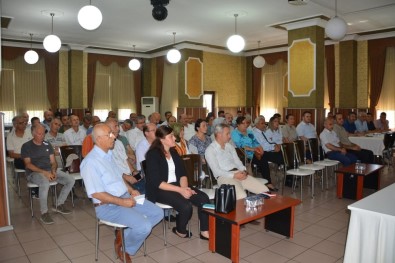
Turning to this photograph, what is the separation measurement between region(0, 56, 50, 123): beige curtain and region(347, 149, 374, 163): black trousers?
844 cm

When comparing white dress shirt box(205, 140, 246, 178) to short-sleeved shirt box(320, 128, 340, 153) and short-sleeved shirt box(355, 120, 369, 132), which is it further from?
short-sleeved shirt box(355, 120, 369, 132)

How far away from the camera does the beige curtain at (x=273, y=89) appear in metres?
10.9

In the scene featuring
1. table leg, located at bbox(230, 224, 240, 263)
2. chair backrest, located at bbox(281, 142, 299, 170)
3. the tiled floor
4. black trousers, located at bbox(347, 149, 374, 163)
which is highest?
chair backrest, located at bbox(281, 142, 299, 170)

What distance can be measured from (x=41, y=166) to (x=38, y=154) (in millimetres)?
158

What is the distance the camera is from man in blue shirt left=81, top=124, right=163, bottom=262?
2.66 metres

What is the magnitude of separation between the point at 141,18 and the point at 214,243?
225 inches

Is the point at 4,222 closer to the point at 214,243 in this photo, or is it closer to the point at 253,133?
the point at 214,243

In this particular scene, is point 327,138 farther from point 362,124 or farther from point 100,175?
point 100,175

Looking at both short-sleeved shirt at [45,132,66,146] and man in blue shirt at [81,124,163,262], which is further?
short-sleeved shirt at [45,132,66,146]

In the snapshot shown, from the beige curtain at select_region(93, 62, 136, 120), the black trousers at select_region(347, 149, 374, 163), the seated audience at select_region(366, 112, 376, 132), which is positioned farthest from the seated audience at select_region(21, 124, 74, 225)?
the seated audience at select_region(366, 112, 376, 132)

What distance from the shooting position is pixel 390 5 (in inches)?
260

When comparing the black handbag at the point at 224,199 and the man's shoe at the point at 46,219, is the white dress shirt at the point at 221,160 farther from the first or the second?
the man's shoe at the point at 46,219

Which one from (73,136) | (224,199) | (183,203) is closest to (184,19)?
(73,136)

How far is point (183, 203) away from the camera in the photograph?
3205 mm
